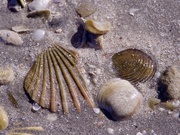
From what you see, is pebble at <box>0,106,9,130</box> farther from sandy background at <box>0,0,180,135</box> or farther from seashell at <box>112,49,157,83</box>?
seashell at <box>112,49,157,83</box>

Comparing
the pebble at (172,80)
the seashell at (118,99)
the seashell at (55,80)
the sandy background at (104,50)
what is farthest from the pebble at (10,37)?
the pebble at (172,80)

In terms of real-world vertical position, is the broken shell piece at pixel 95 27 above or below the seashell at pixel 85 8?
below

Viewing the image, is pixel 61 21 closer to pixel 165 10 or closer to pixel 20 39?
pixel 20 39

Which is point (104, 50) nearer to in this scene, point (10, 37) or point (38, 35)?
point (38, 35)

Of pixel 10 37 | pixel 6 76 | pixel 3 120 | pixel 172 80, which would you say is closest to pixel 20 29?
pixel 10 37

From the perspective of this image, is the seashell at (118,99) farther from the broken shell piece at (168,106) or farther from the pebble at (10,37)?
the pebble at (10,37)
